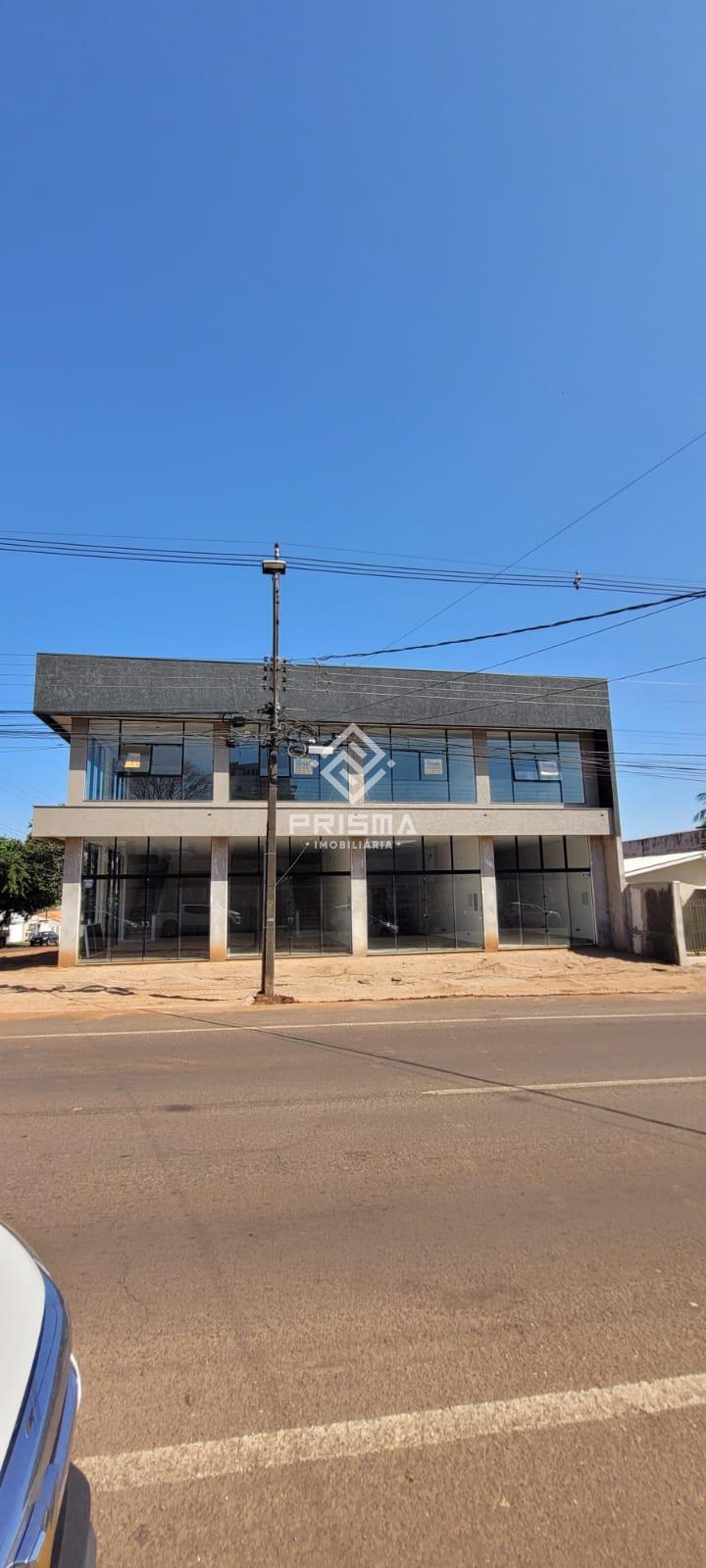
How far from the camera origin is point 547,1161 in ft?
17.0

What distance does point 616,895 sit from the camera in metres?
25.1

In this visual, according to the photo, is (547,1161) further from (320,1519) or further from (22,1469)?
(22,1469)

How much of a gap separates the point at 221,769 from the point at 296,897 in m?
4.81

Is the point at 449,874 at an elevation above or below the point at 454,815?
below

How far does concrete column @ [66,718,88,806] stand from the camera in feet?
72.7

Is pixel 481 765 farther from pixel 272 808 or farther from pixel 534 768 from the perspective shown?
pixel 272 808

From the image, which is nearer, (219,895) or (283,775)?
(219,895)

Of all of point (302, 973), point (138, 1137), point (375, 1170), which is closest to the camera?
point (375, 1170)

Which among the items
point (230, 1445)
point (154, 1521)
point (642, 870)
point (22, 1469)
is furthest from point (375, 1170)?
point (642, 870)

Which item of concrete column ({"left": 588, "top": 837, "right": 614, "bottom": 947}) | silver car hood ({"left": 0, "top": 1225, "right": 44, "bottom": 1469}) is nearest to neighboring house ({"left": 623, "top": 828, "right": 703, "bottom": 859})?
concrete column ({"left": 588, "top": 837, "right": 614, "bottom": 947})

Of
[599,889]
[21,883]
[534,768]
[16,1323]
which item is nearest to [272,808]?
[534,768]

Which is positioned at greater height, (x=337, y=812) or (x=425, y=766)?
(x=425, y=766)

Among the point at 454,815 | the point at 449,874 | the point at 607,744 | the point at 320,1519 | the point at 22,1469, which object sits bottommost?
the point at 320,1519

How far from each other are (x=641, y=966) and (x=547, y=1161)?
59.8 ft
